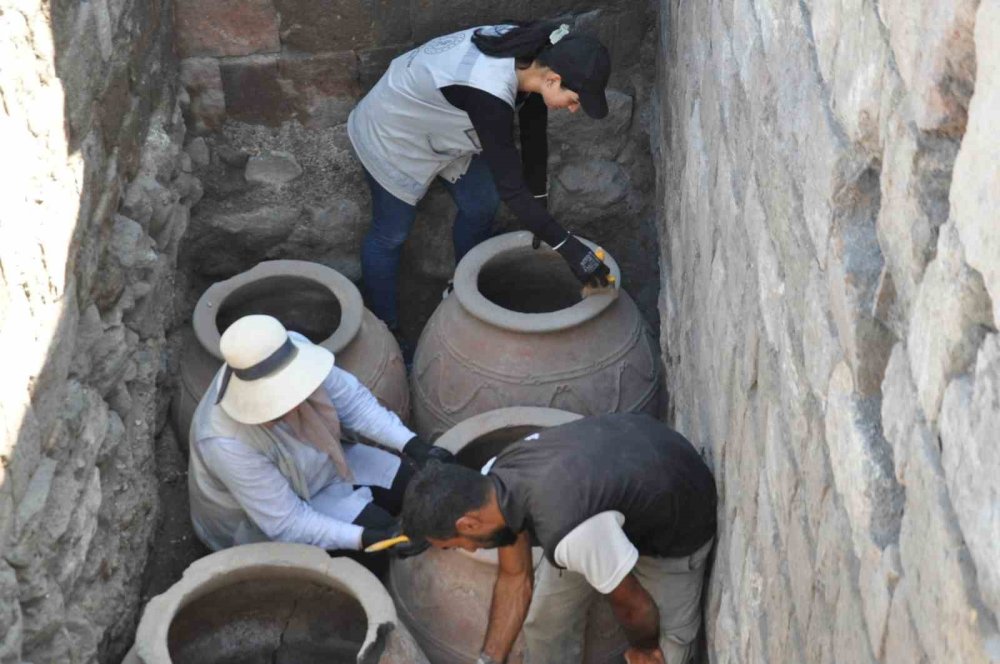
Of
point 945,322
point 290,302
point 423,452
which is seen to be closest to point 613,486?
point 423,452

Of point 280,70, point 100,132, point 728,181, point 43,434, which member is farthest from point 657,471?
point 280,70

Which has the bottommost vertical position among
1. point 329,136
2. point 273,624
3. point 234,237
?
point 273,624

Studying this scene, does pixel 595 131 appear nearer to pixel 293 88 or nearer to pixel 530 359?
pixel 293 88

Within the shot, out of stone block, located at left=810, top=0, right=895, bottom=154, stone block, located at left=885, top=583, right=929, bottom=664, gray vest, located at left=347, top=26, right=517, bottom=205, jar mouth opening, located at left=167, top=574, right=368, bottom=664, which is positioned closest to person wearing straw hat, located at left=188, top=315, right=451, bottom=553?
jar mouth opening, located at left=167, top=574, right=368, bottom=664

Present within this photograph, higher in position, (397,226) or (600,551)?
(600,551)

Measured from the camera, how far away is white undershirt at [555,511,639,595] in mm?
3162

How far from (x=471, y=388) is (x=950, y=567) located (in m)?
3.16

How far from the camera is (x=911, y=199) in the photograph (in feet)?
5.56

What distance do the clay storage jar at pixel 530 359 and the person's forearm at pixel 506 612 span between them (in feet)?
3.37

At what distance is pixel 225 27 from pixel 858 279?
3.80 m

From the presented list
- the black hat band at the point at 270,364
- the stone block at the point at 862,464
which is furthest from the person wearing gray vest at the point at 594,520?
the stone block at the point at 862,464

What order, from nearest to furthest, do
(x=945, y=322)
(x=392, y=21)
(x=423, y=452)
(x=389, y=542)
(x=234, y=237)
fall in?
(x=945, y=322), (x=389, y=542), (x=423, y=452), (x=392, y=21), (x=234, y=237)

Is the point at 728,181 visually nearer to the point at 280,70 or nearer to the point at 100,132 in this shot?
the point at 100,132

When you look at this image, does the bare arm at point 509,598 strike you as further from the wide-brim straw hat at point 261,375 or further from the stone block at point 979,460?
the stone block at point 979,460
